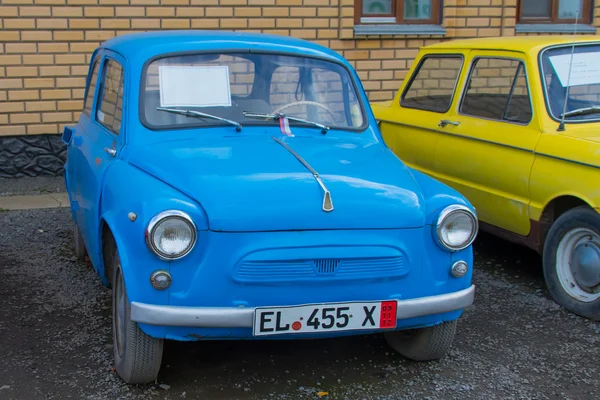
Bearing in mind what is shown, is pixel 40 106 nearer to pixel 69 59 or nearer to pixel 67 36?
pixel 69 59

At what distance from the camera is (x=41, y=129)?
8219 mm

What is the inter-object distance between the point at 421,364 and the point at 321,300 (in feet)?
Result: 3.06

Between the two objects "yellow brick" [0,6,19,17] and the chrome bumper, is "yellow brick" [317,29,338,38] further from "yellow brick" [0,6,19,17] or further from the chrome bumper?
the chrome bumper

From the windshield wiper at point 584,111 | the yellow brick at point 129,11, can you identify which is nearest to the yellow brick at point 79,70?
the yellow brick at point 129,11

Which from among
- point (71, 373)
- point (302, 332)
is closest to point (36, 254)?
point (71, 373)

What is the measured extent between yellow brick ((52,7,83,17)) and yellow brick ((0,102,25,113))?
1.00m

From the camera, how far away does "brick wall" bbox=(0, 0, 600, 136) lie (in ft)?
26.2

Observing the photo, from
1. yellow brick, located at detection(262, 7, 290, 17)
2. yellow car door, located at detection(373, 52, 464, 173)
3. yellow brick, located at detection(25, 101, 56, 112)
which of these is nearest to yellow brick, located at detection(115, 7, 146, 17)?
yellow brick, located at detection(25, 101, 56, 112)

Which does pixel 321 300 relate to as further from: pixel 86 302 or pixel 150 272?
pixel 86 302

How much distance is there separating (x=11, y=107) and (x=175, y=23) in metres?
1.95

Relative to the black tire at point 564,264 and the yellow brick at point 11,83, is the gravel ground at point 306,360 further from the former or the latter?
the yellow brick at point 11,83

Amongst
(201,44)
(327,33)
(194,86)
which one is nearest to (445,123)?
(201,44)

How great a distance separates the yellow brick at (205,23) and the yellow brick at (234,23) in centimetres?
8

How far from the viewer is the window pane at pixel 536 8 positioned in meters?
10.0
